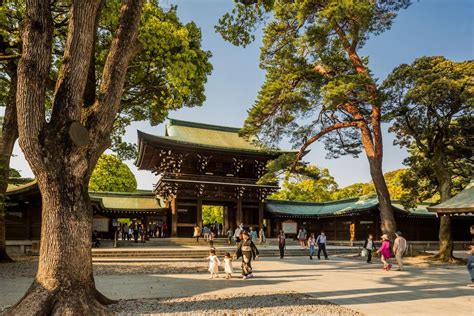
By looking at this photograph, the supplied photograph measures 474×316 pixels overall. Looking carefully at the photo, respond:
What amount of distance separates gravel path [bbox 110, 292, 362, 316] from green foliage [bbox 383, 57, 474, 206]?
553 inches

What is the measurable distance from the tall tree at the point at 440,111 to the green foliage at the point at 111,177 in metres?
34.2

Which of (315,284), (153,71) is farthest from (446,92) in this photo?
(153,71)

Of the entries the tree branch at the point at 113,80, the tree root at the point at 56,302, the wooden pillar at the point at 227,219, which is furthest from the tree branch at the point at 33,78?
the wooden pillar at the point at 227,219

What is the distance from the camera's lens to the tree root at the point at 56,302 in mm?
6184

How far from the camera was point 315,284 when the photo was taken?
440 inches

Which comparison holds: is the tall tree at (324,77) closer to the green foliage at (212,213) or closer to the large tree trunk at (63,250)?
the large tree trunk at (63,250)

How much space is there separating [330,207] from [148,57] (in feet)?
90.6

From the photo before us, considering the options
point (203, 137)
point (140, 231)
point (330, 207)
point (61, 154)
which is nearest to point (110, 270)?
point (61, 154)

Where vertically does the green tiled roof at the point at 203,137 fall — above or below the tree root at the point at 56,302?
above

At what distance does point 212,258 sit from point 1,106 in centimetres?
1327

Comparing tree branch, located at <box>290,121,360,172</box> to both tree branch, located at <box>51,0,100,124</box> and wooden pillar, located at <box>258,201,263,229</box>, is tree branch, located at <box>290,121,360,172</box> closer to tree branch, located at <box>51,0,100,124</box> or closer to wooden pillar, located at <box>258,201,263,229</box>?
wooden pillar, located at <box>258,201,263,229</box>

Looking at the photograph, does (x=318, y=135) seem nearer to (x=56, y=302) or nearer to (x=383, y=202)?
(x=383, y=202)

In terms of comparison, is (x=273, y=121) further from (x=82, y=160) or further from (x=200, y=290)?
(x=82, y=160)

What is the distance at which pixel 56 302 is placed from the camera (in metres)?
6.35
